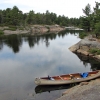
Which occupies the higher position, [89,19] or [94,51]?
[89,19]

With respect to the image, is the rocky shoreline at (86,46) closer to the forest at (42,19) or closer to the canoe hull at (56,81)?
the forest at (42,19)

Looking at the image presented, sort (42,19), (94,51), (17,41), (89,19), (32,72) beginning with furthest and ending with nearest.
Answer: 1. (42,19)
2. (89,19)
3. (17,41)
4. (94,51)
5. (32,72)

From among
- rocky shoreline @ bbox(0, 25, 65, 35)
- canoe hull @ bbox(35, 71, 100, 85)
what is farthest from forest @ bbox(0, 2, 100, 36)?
canoe hull @ bbox(35, 71, 100, 85)

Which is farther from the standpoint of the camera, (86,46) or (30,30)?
(30,30)

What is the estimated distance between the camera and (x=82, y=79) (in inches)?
929

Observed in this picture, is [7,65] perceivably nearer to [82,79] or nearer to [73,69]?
[73,69]

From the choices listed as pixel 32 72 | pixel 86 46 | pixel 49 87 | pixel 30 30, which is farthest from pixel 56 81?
pixel 30 30

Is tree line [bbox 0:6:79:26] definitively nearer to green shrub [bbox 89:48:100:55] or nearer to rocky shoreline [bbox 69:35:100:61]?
rocky shoreline [bbox 69:35:100:61]

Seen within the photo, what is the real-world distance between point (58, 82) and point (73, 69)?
8955mm

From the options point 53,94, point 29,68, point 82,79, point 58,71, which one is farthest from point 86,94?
point 29,68

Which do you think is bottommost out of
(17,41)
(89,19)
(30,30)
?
(17,41)

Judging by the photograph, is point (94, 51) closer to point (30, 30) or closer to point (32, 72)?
point (32, 72)

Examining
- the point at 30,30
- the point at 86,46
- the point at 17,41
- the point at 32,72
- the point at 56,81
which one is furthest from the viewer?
the point at 30,30

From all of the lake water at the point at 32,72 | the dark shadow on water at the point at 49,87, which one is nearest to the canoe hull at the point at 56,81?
the dark shadow on water at the point at 49,87
